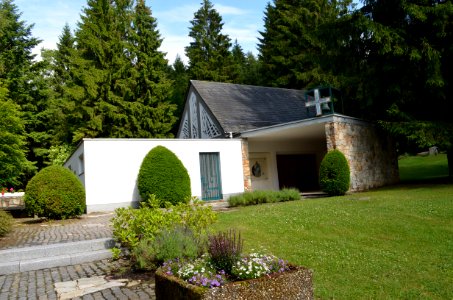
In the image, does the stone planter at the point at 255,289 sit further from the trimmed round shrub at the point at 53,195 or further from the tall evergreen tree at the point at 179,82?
the tall evergreen tree at the point at 179,82

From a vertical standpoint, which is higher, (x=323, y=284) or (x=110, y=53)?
(x=110, y=53)

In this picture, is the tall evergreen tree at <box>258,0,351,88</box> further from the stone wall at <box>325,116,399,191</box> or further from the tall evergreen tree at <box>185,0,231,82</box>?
the stone wall at <box>325,116,399,191</box>

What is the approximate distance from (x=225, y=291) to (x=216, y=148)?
40.8 ft

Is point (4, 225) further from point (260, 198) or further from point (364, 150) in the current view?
point (364, 150)

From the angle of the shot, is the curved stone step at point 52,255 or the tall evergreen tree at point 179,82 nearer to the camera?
the curved stone step at point 52,255

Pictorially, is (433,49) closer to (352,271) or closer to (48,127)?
(352,271)

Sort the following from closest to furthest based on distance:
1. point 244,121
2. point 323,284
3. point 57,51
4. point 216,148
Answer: point 323,284 → point 216,148 → point 244,121 → point 57,51

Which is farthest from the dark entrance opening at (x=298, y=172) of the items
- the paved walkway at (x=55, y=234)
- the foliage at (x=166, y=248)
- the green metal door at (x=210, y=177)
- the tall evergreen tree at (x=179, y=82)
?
the foliage at (x=166, y=248)

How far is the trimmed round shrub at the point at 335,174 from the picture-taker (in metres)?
12.7

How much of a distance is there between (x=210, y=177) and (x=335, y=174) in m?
5.07

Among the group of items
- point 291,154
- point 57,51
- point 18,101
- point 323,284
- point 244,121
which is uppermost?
point 57,51

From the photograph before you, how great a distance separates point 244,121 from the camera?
17672mm

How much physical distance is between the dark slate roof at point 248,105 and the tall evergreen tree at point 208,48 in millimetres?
11163

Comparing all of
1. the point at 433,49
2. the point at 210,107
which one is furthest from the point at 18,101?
the point at 433,49
